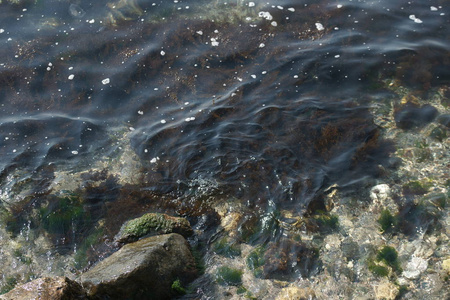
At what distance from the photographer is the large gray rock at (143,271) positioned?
5.02m

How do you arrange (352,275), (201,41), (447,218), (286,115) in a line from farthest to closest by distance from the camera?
(201,41), (286,115), (447,218), (352,275)

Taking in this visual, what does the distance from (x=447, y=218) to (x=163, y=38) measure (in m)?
6.79

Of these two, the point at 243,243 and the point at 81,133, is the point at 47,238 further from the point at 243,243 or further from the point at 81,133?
the point at 243,243

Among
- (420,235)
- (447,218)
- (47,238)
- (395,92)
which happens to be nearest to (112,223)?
(47,238)

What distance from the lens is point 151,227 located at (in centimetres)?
595

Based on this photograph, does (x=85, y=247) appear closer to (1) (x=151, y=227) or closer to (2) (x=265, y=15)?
(1) (x=151, y=227)

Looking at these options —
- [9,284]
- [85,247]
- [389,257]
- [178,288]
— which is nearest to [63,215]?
[85,247]

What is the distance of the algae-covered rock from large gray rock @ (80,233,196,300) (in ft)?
1.03

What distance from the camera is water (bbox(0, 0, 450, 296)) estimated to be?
6.62 m

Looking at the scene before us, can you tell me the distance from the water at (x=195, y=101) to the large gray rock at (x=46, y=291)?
143 cm

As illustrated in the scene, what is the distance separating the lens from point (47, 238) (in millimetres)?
6398

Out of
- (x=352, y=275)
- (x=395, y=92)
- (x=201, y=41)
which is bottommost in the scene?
(x=352, y=275)

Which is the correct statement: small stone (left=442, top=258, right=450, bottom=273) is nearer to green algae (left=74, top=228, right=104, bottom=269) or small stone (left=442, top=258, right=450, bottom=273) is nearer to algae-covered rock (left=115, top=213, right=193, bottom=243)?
algae-covered rock (left=115, top=213, right=193, bottom=243)

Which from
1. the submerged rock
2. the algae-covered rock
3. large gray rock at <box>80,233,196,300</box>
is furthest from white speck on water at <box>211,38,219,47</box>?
large gray rock at <box>80,233,196,300</box>
